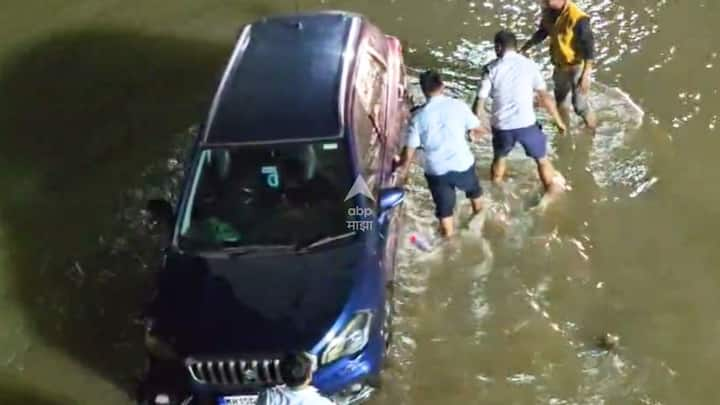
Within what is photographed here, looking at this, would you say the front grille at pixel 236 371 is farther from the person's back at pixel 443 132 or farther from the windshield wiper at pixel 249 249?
the person's back at pixel 443 132

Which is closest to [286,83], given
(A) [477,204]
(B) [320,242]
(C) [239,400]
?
(B) [320,242]

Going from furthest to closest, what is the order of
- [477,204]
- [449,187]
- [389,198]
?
1. [477,204]
2. [449,187]
3. [389,198]

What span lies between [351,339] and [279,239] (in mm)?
921

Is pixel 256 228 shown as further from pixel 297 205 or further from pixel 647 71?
pixel 647 71

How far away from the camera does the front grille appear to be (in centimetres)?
649

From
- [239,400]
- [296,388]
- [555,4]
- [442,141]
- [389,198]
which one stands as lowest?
[239,400]

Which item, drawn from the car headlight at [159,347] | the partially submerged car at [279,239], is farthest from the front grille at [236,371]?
the car headlight at [159,347]

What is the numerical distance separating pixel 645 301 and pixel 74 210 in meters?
5.22

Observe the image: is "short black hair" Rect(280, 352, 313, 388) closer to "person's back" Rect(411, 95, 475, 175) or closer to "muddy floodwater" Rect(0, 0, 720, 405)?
"muddy floodwater" Rect(0, 0, 720, 405)

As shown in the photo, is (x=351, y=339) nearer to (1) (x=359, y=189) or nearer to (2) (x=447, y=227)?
(1) (x=359, y=189)

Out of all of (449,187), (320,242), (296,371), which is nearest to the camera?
(296,371)

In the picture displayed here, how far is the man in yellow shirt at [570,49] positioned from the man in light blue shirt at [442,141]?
1.53m

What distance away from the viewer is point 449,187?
842 centimetres

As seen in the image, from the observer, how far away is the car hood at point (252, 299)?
655cm
